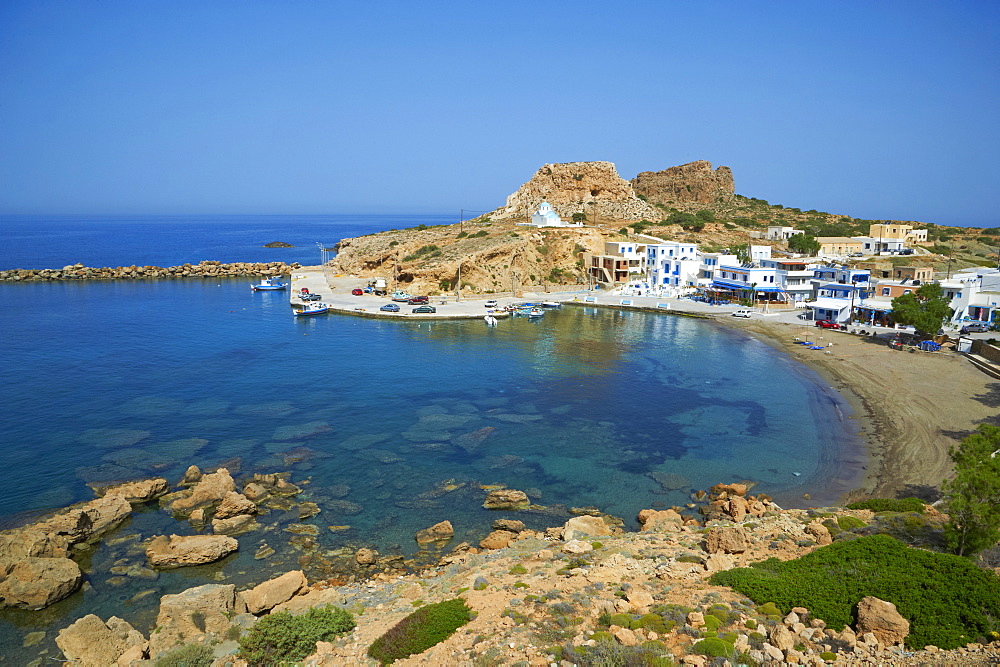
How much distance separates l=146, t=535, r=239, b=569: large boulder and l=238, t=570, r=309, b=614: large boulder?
2851 millimetres

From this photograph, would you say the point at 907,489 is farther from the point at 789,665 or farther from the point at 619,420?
the point at 789,665

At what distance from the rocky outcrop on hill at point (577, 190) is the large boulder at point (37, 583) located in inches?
4069

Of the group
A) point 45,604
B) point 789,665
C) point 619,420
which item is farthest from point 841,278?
point 45,604

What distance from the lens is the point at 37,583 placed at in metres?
18.1

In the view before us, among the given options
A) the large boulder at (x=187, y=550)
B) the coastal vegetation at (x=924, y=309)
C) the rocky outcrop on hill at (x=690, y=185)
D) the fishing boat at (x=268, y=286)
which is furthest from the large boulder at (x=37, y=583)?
the rocky outcrop on hill at (x=690, y=185)

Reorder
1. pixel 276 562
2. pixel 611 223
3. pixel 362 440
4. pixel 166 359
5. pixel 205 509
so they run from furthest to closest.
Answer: pixel 611 223 → pixel 166 359 → pixel 362 440 → pixel 205 509 → pixel 276 562

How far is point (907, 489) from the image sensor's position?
25250 mm

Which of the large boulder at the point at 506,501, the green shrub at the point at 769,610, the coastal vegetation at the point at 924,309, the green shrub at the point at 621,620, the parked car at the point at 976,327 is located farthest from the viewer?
the parked car at the point at 976,327

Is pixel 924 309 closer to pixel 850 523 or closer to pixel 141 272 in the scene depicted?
pixel 850 523

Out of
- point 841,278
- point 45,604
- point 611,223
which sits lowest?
point 45,604

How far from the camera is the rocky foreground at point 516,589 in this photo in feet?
42.9

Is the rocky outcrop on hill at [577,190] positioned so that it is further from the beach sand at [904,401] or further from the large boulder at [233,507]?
the large boulder at [233,507]

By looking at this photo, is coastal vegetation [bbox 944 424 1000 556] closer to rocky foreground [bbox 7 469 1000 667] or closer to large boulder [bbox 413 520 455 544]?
rocky foreground [bbox 7 469 1000 667]

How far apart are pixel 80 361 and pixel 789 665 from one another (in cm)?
4991
